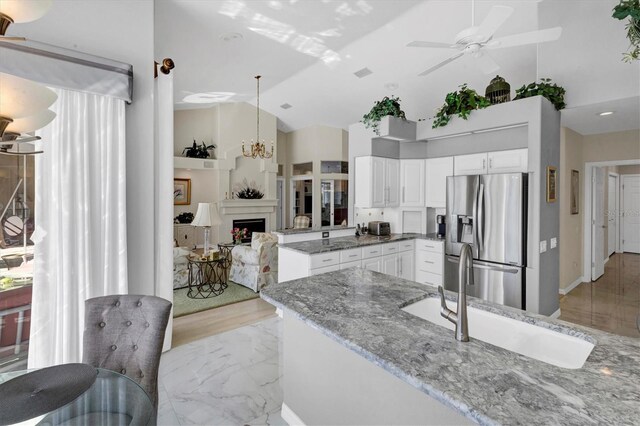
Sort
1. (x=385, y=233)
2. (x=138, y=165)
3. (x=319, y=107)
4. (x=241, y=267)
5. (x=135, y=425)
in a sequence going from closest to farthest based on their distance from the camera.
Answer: (x=135, y=425)
(x=138, y=165)
(x=385, y=233)
(x=241, y=267)
(x=319, y=107)

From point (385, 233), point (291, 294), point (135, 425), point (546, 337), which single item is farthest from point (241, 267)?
point (546, 337)

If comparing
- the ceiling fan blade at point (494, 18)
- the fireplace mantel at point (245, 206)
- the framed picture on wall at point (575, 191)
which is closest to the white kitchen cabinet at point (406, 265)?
the framed picture on wall at point (575, 191)

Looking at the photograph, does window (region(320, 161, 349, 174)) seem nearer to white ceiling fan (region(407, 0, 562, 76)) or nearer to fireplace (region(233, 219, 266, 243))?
fireplace (region(233, 219, 266, 243))

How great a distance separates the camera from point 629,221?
6.25m

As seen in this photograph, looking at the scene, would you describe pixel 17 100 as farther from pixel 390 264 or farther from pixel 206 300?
pixel 390 264

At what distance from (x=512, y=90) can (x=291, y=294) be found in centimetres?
514

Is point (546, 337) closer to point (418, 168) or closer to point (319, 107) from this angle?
point (418, 168)

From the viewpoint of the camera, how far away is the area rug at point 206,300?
4.30 m

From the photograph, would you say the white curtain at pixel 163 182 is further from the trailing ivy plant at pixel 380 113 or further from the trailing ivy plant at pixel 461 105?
the trailing ivy plant at pixel 461 105

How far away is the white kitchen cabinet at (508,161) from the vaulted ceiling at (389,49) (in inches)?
30.0

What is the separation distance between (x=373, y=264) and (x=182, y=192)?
6.00 meters

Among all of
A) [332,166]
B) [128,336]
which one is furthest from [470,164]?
[332,166]

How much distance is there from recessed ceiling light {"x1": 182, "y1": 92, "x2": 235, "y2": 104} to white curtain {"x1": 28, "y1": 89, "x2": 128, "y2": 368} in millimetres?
4837

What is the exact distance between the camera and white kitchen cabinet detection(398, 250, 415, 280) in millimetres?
4668
